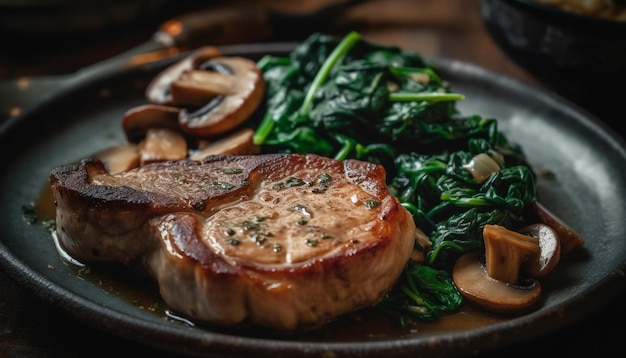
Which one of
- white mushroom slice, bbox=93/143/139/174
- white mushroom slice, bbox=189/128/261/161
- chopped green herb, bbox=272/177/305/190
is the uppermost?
chopped green herb, bbox=272/177/305/190

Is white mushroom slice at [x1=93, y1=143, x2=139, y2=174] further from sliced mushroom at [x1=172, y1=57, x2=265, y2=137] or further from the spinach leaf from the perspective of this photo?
the spinach leaf

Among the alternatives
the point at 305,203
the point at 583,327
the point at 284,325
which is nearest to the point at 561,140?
the point at 583,327

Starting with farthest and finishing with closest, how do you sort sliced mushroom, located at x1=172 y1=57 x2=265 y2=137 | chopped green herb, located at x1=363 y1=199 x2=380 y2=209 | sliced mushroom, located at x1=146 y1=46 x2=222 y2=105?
sliced mushroom, located at x1=146 y1=46 x2=222 y2=105 < sliced mushroom, located at x1=172 y1=57 x2=265 y2=137 < chopped green herb, located at x1=363 y1=199 x2=380 y2=209

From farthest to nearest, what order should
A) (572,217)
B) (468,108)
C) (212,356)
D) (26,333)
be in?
(468,108)
(572,217)
(26,333)
(212,356)

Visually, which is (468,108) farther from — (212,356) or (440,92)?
(212,356)

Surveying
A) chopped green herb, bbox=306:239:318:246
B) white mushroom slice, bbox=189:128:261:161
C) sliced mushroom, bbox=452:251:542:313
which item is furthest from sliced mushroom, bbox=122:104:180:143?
sliced mushroom, bbox=452:251:542:313

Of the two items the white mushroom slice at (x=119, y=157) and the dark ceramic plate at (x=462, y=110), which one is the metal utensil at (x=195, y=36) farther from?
the white mushroom slice at (x=119, y=157)

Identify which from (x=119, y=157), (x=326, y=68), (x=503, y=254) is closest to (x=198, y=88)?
(x=119, y=157)
